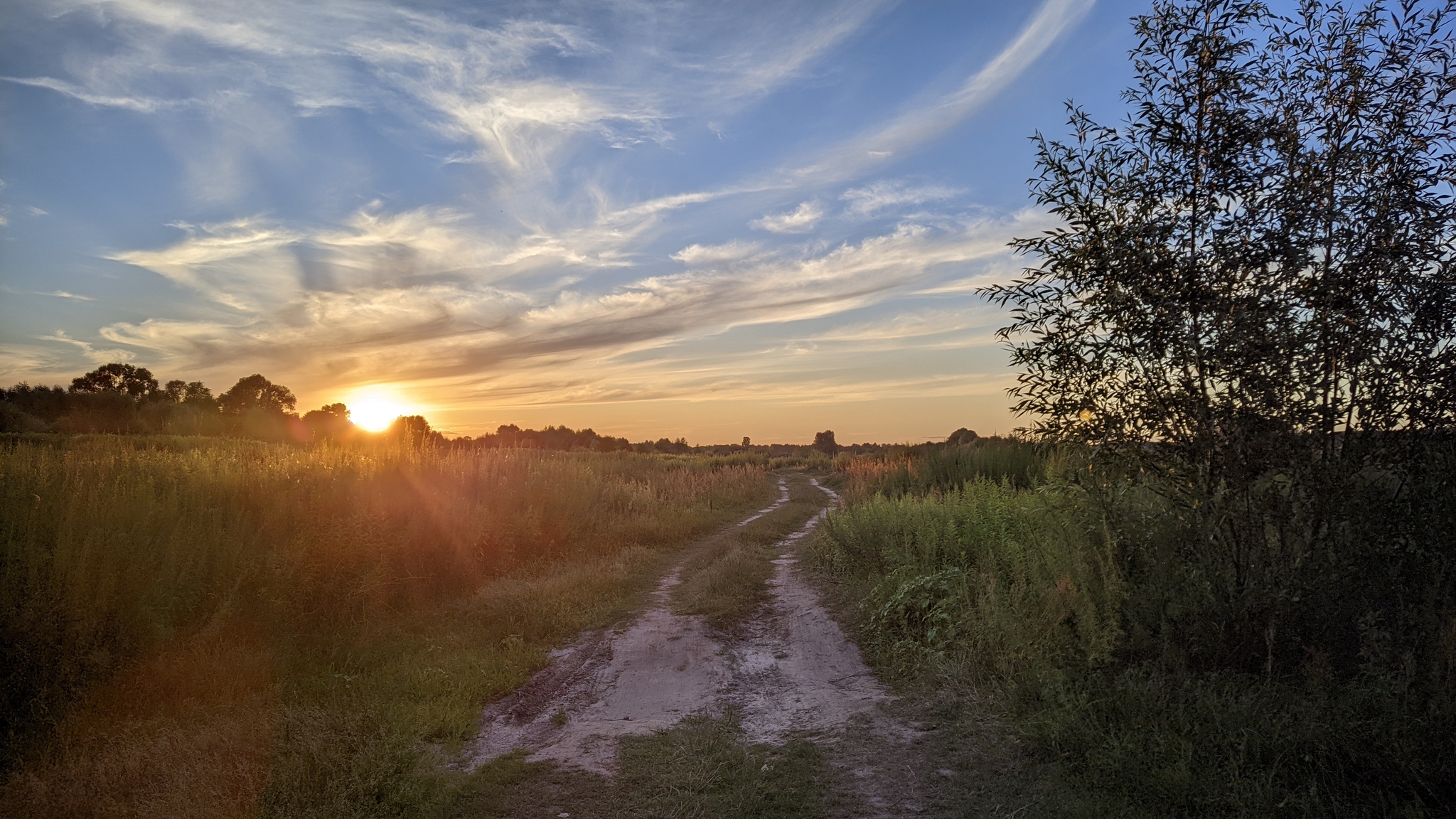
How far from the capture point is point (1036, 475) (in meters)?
13.5

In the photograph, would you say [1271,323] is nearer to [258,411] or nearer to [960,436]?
[960,436]

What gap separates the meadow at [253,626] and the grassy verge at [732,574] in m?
1.02

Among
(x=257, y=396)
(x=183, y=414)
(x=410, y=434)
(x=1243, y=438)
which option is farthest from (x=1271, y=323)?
(x=257, y=396)

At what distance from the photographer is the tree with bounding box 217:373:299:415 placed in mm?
37344

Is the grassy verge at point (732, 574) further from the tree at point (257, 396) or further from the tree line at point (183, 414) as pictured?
the tree at point (257, 396)

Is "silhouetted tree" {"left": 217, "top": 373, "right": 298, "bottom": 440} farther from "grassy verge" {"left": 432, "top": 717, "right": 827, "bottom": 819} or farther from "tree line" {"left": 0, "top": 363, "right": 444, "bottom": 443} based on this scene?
"grassy verge" {"left": 432, "top": 717, "right": 827, "bottom": 819}

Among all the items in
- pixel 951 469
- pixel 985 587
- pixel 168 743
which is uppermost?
pixel 951 469

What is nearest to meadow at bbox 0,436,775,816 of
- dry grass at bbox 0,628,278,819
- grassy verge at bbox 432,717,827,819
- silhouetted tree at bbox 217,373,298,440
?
dry grass at bbox 0,628,278,819

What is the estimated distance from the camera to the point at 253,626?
7.31m

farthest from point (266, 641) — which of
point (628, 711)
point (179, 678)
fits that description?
point (628, 711)

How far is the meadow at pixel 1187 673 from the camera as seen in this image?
411 centimetres

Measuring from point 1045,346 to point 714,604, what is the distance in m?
5.79

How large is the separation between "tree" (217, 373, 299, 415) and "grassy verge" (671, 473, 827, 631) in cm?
2977

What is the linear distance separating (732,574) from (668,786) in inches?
270
